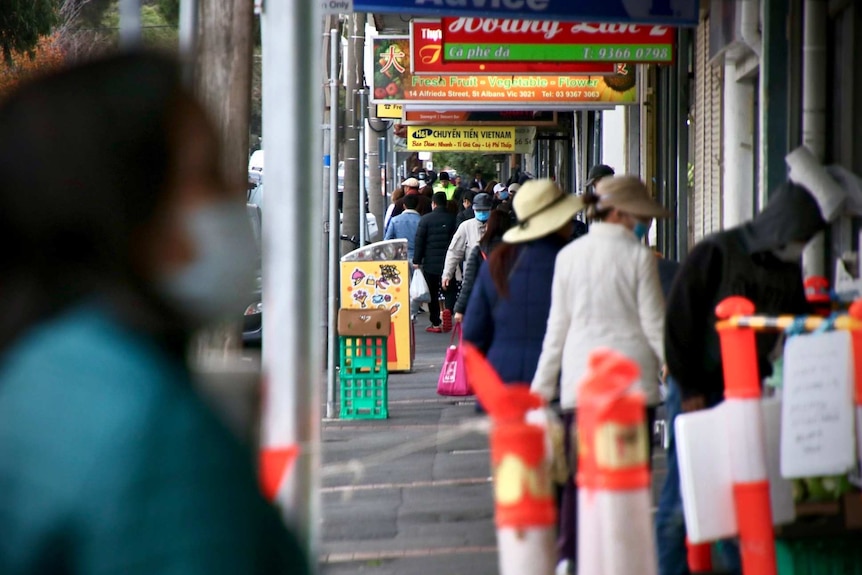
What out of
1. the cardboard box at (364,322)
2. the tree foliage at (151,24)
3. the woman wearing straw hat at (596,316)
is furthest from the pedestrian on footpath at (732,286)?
the tree foliage at (151,24)

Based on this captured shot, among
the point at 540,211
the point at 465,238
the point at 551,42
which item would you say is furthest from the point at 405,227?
the point at 540,211

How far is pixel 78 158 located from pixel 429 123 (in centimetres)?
2331

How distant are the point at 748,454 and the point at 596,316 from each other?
5.42ft

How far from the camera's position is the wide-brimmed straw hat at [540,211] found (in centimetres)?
657

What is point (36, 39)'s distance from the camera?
28703 millimetres

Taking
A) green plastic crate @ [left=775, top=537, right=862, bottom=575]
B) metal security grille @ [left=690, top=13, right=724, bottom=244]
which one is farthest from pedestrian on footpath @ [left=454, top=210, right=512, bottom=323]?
green plastic crate @ [left=775, top=537, right=862, bottom=575]

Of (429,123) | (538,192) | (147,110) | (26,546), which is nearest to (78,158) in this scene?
(147,110)

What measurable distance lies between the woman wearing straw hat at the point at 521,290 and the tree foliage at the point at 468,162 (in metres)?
53.8

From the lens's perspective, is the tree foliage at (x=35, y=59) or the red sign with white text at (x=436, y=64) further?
the tree foliage at (x=35, y=59)

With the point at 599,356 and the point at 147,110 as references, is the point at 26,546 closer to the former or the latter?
the point at 147,110

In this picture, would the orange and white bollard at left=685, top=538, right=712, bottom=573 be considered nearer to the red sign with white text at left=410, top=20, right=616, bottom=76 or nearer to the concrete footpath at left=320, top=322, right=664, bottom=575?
the concrete footpath at left=320, top=322, right=664, bottom=575

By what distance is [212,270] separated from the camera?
1.81 metres

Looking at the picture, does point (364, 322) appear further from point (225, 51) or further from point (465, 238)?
point (225, 51)

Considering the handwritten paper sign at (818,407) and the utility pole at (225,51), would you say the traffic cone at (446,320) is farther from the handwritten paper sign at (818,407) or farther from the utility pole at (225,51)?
the handwritten paper sign at (818,407)
